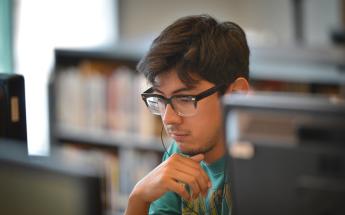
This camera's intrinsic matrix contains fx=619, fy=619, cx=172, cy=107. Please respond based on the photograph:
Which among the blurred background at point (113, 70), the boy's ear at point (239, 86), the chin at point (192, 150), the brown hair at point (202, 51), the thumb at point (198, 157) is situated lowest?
the blurred background at point (113, 70)

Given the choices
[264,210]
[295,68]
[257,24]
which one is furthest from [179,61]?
[257,24]

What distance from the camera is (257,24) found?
10.4 feet

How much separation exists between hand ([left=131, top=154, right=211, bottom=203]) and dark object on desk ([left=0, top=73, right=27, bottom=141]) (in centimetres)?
20

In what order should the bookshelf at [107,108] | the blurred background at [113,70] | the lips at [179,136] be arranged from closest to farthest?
the lips at [179,136]
the blurred background at [113,70]
the bookshelf at [107,108]

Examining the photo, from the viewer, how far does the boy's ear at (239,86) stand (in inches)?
23.6

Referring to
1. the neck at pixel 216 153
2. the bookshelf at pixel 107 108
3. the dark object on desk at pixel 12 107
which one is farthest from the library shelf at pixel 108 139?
the neck at pixel 216 153

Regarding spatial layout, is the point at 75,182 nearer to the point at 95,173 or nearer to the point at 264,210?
the point at 95,173

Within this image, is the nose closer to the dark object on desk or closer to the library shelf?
the dark object on desk

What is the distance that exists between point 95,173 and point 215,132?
0.15 meters

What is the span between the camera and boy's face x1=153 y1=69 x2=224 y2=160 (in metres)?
0.59

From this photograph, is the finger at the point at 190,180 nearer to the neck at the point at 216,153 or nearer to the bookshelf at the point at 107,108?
the neck at the point at 216,153

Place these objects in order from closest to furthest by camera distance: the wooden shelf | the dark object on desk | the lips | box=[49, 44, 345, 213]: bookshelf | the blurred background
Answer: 1. the lips
2. the dark object on desk
3. the blurred background
4. box=[49, 44, 345, 213]: bookshelf
5. the wooden shelf

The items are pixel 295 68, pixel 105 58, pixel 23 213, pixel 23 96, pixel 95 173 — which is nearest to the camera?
pixel 95 173

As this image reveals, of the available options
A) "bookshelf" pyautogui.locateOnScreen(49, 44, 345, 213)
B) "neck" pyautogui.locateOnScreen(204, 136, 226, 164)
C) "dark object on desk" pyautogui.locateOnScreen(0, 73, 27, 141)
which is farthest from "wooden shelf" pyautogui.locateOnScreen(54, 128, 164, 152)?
"neck" pyautogui.locateOnScreen(204, 136, 226, 164)
